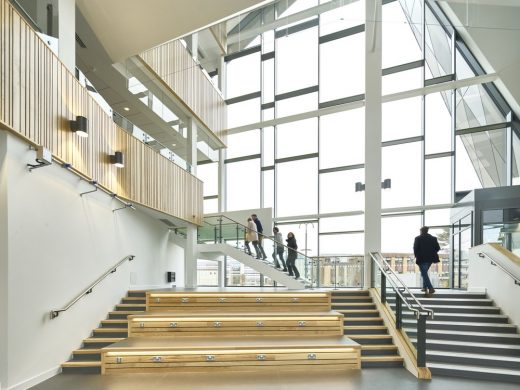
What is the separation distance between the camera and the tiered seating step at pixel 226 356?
6.14 meters

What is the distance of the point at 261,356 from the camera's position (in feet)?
20.5

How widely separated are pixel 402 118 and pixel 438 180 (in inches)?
98.8

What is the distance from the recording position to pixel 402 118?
47.1 feet

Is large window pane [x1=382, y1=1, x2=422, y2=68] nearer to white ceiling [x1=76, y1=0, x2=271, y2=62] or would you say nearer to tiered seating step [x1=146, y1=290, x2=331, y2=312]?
white ceiling [x1=76, y1=0, x2=271, y2=62]

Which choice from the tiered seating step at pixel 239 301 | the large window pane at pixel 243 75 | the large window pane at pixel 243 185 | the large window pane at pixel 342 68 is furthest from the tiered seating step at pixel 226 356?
the large window pane at pixel 243 75

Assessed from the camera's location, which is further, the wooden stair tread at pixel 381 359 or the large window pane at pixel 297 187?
the large window pane at pixel 297 187

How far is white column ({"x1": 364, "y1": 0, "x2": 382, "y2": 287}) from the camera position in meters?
10.3

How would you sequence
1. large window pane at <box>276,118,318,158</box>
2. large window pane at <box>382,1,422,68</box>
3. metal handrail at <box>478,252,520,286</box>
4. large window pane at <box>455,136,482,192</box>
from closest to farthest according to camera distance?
1. metal handrail at <box>478,252,520,286</box>
2. large window pane at <box>455,136,482,192</box>
3. large window pane at <box>382,1,422,68</box>
4. large window pane at <box>276,118,318,158</box>

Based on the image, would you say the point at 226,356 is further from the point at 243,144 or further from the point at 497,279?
the point at 243,144

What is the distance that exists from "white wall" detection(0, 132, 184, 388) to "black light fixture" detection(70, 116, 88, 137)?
0.69 metres

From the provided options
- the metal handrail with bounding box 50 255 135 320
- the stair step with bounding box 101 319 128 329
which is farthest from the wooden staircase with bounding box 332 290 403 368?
the metal handrail with bounding box 50 255 135 320

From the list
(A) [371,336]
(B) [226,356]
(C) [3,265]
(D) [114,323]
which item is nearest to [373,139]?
(A) [371,336]

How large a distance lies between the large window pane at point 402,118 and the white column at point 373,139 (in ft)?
13.8

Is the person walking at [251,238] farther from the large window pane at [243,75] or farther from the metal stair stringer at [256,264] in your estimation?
the large window pane at [243,75]
